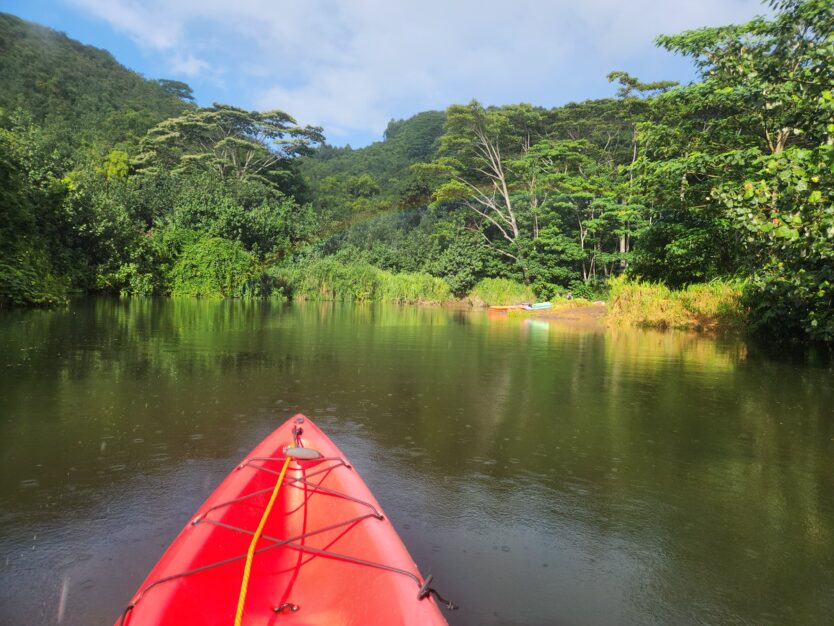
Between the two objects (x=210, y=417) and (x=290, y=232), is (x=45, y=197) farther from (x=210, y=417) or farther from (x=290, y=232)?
(x=210, y=417)

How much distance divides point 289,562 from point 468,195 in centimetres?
2911

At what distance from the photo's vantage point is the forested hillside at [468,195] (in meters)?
9.14

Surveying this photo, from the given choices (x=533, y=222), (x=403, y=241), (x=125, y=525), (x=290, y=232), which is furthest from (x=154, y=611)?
(x=403, y=241)

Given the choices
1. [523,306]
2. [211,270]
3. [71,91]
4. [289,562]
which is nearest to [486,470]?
[289,562]

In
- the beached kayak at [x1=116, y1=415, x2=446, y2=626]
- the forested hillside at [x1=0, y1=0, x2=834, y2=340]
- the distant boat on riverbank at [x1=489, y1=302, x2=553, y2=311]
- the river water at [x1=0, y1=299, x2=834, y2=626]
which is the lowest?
A: the river water at [x1=0, y1=299, x2=834, y2=626]

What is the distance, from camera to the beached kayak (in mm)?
Answer: 2143

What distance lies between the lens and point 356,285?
32062 millimetres

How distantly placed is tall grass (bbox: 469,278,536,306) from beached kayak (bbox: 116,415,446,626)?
26.2 meters

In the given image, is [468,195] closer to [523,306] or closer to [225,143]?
[523,306]

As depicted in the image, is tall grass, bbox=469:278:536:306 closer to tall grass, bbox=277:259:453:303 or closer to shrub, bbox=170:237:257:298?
tall grass, bbox=277:259:453:303

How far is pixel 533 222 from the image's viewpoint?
3027 cm

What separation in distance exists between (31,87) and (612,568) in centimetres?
5270

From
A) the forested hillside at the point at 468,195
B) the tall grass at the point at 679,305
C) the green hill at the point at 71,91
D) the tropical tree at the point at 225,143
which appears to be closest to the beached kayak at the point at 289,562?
the forested hillside at the point at 468,195

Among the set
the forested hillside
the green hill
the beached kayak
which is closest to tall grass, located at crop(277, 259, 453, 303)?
the forested hillside
